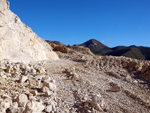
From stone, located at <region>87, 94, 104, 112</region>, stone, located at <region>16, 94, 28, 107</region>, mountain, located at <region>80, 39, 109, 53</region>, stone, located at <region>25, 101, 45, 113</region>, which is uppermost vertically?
mountain, located at <region>80, 39, 109, 53</region>

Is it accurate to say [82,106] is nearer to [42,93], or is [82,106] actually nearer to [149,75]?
[42,93]

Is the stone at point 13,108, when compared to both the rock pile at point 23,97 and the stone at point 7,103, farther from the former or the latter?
the stone at point 7,103

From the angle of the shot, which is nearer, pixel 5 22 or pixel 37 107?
pixel 37 107

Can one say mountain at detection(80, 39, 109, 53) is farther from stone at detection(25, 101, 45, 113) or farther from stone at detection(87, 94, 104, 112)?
stone at detection(25, 101, 45, 113)

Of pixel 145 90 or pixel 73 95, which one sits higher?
pixel 73 95

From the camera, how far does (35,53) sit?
40.4 feet

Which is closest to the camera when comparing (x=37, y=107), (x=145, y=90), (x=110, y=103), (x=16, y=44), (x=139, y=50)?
(x=37, y=107)

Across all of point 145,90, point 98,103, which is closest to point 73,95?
point 98,103

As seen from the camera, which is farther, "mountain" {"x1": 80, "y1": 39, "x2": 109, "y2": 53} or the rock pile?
"mountain" {"x1": 80, "y1": 39, "x2": 109, "y2": 53}

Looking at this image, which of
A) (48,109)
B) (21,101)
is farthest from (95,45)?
(21,101)

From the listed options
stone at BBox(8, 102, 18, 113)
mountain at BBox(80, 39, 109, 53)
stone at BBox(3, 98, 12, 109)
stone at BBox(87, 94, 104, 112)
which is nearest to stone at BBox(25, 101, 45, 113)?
stone at BBox(8, 102, 18, 113)

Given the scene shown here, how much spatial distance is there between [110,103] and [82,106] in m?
1.12

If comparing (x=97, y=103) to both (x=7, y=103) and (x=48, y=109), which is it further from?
(x=7, y=103)

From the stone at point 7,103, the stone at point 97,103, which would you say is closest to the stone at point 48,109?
the stone at point 7,103
